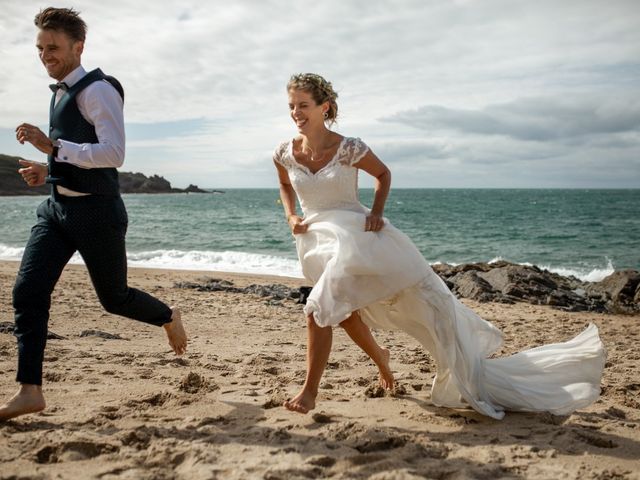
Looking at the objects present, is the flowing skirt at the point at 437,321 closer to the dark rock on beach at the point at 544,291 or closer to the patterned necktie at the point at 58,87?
the patterned necktie at the point at 58,87

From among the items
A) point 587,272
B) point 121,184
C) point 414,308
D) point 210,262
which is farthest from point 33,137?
point 121,184

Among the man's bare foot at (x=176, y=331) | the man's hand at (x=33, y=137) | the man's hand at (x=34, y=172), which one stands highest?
the man's hand at (x=33, y=137)

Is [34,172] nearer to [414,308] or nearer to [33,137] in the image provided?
[33,137]

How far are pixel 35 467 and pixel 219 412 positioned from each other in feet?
3.72

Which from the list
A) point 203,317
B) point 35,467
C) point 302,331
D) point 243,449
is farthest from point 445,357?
point 203,317

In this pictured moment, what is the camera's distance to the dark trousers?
3.39 meters

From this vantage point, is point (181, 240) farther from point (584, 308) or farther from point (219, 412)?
point (219, 412)

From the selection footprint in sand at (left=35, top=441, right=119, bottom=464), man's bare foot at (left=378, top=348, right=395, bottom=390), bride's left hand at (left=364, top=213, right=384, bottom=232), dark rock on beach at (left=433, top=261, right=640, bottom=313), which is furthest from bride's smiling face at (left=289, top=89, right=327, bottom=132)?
dark rock on beach at (left=433, top=261, right=640, bottom=313)

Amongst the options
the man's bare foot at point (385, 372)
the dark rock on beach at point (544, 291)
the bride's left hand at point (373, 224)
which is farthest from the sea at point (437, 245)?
the bride's left hand at point (373, 224)

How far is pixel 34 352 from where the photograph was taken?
3.41 meters

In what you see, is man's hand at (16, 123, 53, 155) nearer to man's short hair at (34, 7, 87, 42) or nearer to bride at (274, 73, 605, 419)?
man's short hair at (34, 7, 87, 42)

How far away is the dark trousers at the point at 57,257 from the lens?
3395 millimetres

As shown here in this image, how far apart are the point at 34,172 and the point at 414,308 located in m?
2.35

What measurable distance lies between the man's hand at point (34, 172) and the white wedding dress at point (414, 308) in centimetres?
150
